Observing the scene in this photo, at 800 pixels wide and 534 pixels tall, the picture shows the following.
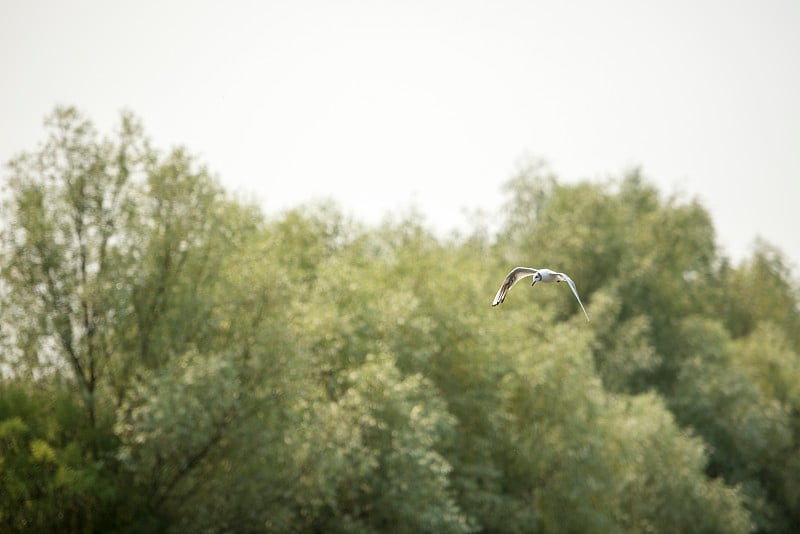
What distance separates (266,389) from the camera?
25.1 meters

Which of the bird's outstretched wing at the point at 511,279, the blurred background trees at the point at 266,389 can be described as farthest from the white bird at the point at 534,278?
the blurred background trees at the point at 266,389

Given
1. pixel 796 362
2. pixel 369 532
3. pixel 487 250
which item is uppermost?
pixel 487 250

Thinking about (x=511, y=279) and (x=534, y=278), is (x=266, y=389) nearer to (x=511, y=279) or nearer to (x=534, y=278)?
(x=511, y=279)

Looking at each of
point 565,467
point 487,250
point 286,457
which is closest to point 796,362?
point 487,250

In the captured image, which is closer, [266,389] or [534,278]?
[534,278]

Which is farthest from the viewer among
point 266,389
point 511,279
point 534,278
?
point 266,389

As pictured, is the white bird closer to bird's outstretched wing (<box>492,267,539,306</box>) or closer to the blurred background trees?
bird's outstretched wing (<box>492,267,539,306</box>)

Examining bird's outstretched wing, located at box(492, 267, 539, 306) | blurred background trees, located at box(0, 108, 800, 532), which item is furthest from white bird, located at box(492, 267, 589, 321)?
blurred background trees, located at box(0, 108, 800, 532)

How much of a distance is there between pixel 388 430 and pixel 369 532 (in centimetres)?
274

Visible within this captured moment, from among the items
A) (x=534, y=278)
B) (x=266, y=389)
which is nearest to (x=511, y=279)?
(x=534, y=278)

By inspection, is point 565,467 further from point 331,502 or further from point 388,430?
point 331,502

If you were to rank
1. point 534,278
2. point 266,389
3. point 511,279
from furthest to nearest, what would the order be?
point 266,389, point 511,279, point 534,278

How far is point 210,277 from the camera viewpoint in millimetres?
26656

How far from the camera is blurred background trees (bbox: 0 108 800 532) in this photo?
23.5 m
